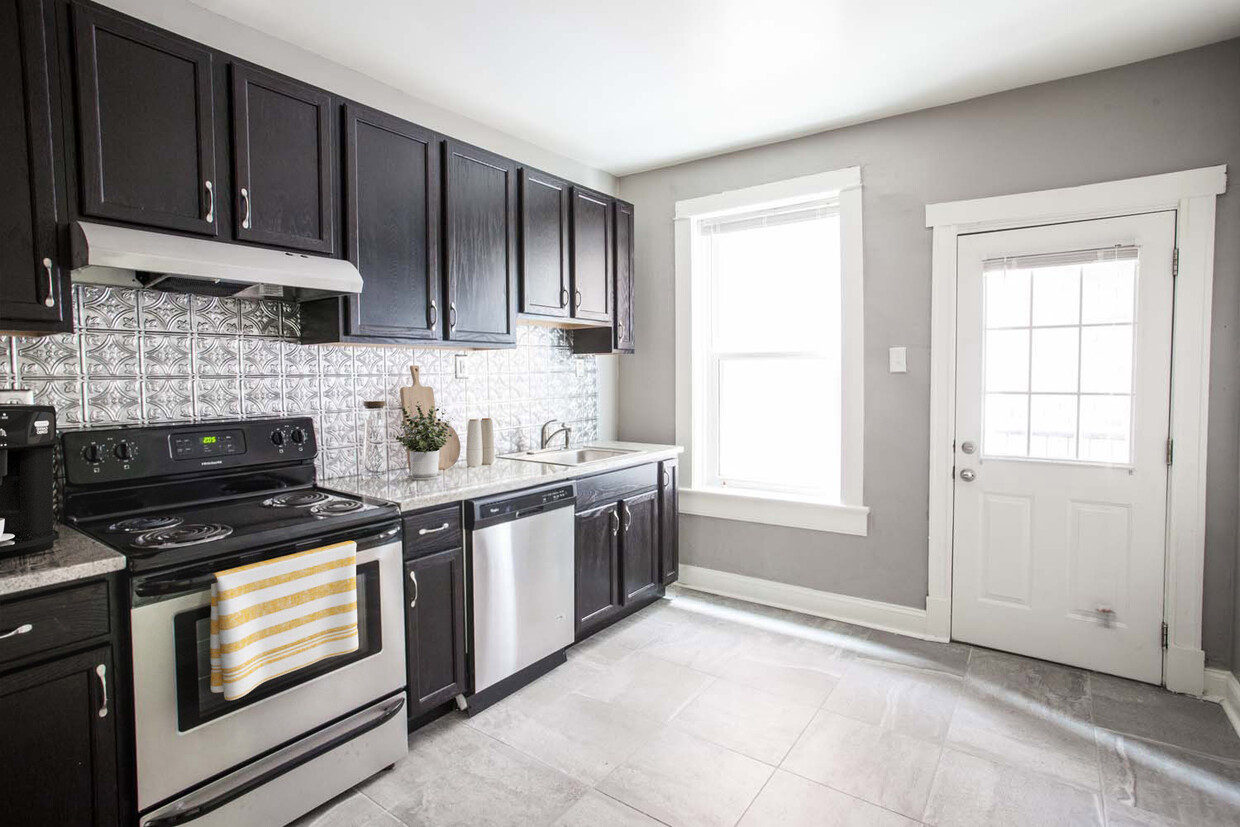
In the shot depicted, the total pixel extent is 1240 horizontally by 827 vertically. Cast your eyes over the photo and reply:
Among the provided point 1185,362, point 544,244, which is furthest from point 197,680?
point 1185,362

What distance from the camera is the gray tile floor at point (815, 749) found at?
1.96 metres

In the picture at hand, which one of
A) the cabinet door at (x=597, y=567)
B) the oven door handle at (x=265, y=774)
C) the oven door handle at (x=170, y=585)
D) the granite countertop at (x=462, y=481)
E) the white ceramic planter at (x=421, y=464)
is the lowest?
the oven door handle at (x=265, y=774)

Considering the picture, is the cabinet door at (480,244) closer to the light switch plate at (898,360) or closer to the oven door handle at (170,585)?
the oven door handle at (170,585)

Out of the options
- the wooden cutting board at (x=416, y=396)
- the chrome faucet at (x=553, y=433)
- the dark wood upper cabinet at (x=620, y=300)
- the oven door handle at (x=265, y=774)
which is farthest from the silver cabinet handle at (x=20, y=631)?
the dark wood upper cabinet at (x=620, y=300)

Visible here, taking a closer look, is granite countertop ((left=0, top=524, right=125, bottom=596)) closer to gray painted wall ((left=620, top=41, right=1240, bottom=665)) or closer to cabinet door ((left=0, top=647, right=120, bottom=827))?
cabinet door ((left=0, top=647, right=120, bottom=827))

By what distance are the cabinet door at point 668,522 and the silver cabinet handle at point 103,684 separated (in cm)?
259

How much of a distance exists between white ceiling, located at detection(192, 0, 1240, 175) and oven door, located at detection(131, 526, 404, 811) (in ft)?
6.31

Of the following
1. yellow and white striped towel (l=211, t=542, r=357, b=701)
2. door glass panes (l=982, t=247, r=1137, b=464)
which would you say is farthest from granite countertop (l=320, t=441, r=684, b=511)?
door glass panes (l=982, t=247, r=1137, b=464)

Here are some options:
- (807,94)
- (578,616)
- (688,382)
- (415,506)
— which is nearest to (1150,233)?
(807,94)

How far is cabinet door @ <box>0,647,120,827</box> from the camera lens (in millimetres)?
1409

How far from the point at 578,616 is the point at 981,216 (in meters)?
2.71

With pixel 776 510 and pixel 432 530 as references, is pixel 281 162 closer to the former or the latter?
pixel 432 530

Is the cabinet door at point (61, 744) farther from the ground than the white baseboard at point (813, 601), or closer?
farther from the ground

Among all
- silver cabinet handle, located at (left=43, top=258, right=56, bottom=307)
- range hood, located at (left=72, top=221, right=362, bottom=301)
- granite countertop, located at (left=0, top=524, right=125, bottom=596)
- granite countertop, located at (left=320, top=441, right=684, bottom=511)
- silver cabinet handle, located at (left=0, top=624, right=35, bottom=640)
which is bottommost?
silver cabinet handle, located at (left=0, top=624, right=35, bottom=640)
